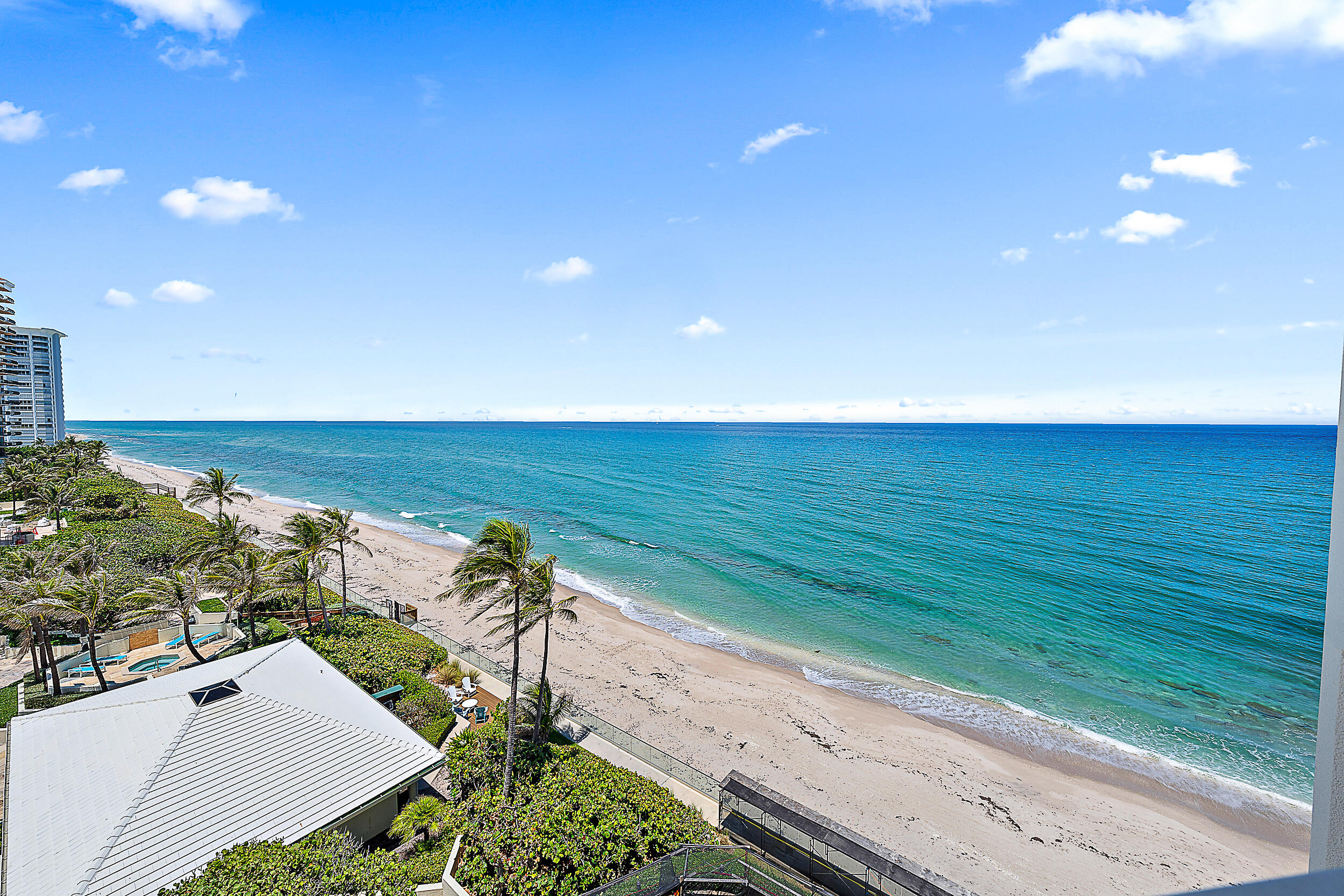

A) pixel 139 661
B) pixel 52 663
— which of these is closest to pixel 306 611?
pixel 139 661

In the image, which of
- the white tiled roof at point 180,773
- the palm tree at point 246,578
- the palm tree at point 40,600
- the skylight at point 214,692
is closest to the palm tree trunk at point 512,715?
the white tiled roof at point 180,773

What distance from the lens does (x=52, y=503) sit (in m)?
45.7

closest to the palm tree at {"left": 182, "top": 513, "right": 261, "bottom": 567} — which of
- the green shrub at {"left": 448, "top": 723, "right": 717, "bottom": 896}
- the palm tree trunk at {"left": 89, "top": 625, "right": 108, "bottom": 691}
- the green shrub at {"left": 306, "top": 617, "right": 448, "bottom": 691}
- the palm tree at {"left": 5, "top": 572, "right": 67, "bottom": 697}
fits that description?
the palm tree at {"left": 5, "top": 572, "right": 67, "bottom": 697}

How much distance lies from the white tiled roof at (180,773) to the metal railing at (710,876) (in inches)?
311

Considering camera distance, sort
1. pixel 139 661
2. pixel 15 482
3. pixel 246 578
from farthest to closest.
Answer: pixel 15 482 → pixel 139 661 → pixel 246 578

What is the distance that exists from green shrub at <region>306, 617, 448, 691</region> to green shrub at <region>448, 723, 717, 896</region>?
308 inches

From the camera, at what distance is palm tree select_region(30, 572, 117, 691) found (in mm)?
21922

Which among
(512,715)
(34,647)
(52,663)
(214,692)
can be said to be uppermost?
(214,692)

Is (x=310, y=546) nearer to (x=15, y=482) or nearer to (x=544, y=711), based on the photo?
(x=544, y=711)

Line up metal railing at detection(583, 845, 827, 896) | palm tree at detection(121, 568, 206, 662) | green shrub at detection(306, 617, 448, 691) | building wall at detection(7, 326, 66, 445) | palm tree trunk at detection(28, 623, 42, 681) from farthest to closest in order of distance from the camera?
building wall at detection(7, 326, 66, 445)
palm tree at detection(121, 568, 206, 662)
green shrub at detection(306, 617, 448, 691)
palm tree trunk at detection(28, 623, 42, 681)
metal railing at detection(583, 845, 827, 896)

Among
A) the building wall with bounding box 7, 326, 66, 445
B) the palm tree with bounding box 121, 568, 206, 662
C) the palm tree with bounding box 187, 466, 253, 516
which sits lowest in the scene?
the palm tree with bounding box 121, 568, 206, 662

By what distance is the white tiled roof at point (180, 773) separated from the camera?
13617 mm

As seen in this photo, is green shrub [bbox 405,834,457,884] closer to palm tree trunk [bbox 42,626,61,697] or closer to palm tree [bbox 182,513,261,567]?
palm tree trunk [bbox 42,626,61,697]

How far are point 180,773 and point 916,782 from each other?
2345 centimetres
